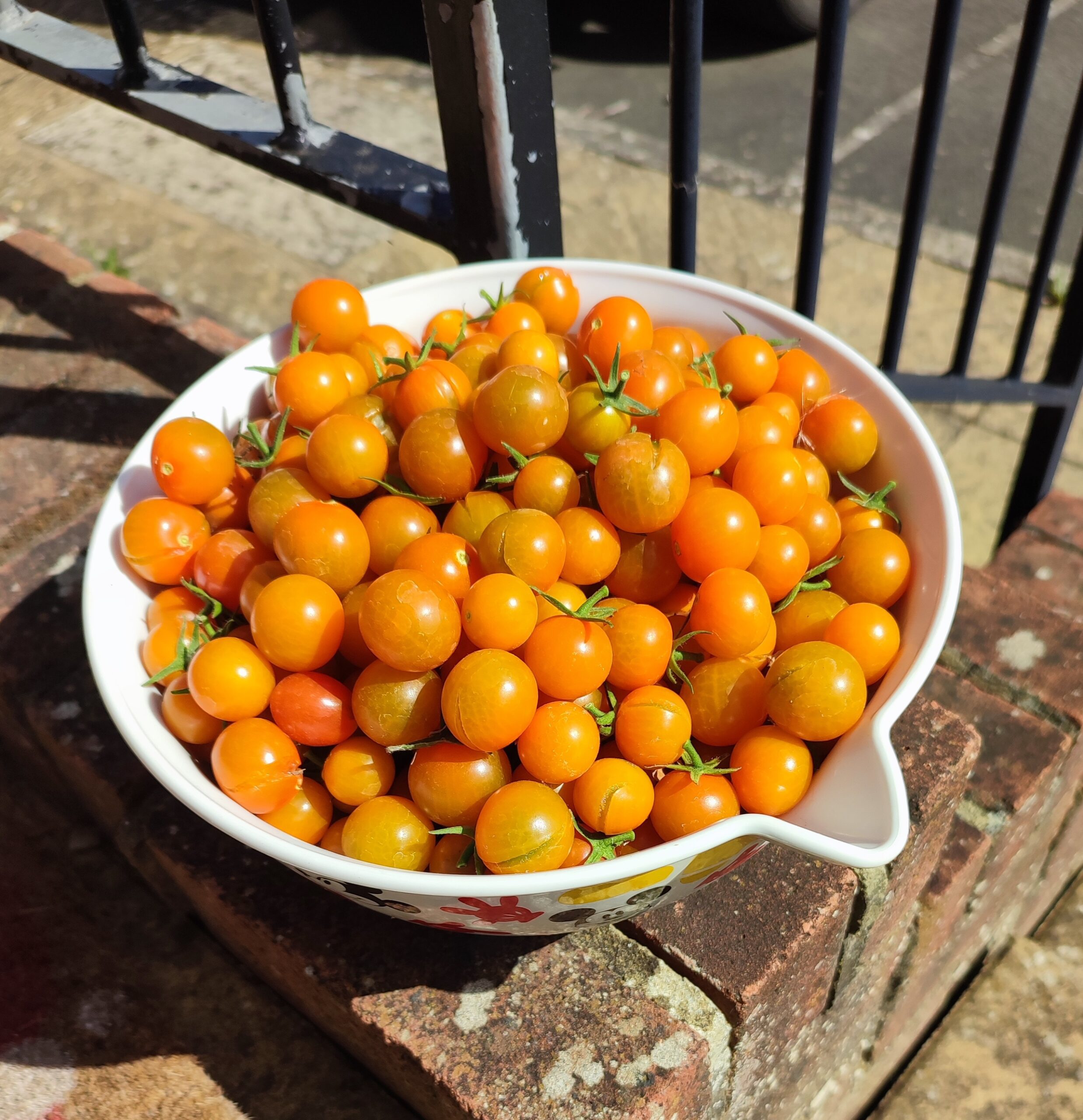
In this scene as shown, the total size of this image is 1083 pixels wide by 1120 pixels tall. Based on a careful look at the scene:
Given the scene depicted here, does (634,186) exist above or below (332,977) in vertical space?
below

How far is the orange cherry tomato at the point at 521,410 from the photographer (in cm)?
95

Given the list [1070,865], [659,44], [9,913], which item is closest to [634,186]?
[659,44]

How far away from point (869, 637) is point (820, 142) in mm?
735

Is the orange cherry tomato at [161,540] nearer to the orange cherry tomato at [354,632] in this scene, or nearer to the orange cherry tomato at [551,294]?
the orange cherry tomato at [354,632]

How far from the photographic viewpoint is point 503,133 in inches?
47.1

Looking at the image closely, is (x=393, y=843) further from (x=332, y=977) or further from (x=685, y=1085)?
(x=685, y=1085)

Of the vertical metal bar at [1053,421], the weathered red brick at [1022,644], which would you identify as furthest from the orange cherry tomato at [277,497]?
the vertical metal bar at [1053,421]

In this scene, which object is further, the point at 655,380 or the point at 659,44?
the point at 659,44

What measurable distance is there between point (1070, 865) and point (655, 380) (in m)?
1.33

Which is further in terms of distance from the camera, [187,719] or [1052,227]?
[1052,227]

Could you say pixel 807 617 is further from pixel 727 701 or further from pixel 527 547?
pixel 527 547

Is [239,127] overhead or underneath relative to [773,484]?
overhead

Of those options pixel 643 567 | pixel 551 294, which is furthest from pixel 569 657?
pixel 551 294

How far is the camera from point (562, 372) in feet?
3.76
